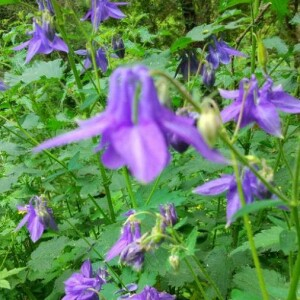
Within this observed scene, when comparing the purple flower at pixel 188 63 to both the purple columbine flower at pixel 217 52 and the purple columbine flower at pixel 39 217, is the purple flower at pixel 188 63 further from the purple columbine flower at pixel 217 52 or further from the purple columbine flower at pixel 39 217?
the purple columbine flower at pixel 39 217

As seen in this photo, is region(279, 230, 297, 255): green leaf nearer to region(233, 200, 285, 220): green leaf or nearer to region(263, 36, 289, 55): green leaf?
region(233, 200, 285, 220): green leaf

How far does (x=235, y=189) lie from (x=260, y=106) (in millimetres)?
249

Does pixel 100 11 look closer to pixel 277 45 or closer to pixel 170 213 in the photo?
pixel 277 45

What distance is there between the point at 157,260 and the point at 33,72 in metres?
1.36

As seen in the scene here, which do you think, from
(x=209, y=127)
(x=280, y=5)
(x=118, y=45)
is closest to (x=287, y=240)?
(x=209, y=127)

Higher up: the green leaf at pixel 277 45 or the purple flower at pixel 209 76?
the purple flower at pixel 209 76

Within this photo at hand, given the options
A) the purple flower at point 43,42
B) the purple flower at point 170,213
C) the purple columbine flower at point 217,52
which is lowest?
the purple flower at point 170,213

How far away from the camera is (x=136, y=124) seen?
86 centimetres

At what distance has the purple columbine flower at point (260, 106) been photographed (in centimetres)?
134

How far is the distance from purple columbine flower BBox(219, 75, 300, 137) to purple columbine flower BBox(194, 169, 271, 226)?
0.47ft

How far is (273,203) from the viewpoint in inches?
44.9

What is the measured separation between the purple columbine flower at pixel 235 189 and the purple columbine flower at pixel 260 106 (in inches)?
5.7

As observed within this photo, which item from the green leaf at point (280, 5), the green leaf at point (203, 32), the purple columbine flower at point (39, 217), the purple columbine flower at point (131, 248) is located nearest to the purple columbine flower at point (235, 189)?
the purple columbine flower at point (131, 248)

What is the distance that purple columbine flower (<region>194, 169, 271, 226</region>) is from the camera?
1292 mm
